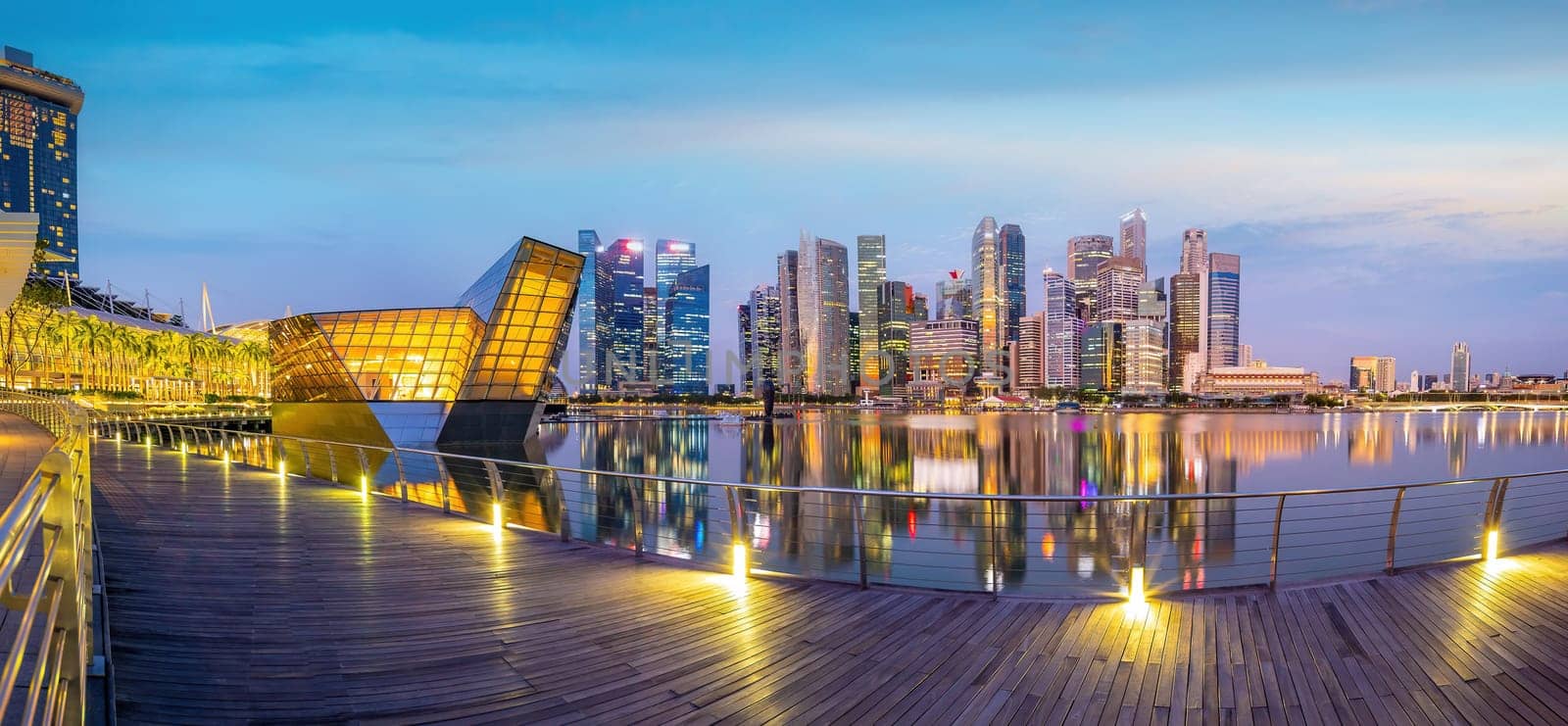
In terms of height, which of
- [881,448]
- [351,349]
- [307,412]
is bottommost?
[881,448]

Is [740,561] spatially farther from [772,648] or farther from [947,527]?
[947,527]

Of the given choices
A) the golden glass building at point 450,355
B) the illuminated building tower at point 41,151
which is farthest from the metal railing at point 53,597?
the illuminated building tower at point 41,151

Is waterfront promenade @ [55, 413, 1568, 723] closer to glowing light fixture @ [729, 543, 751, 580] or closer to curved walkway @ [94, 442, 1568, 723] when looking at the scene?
curved walkway @ [94, 442, 1568, 723]

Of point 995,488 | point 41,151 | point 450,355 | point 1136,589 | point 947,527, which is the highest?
point 41,151

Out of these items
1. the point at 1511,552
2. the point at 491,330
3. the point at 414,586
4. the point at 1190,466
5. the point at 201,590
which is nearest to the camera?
the point at 201,590

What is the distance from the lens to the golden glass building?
128ft

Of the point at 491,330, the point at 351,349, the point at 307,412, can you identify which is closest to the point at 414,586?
the point at 491,330

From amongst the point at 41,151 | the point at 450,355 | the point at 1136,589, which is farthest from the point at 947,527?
the point at 41,151

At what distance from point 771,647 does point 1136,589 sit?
10.7 feet

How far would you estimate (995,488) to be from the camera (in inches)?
1345

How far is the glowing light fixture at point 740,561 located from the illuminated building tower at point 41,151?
199 m

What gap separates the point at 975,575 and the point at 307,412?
43533mm

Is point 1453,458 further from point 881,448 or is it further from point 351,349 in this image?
point 351,349

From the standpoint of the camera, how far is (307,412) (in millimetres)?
45312
